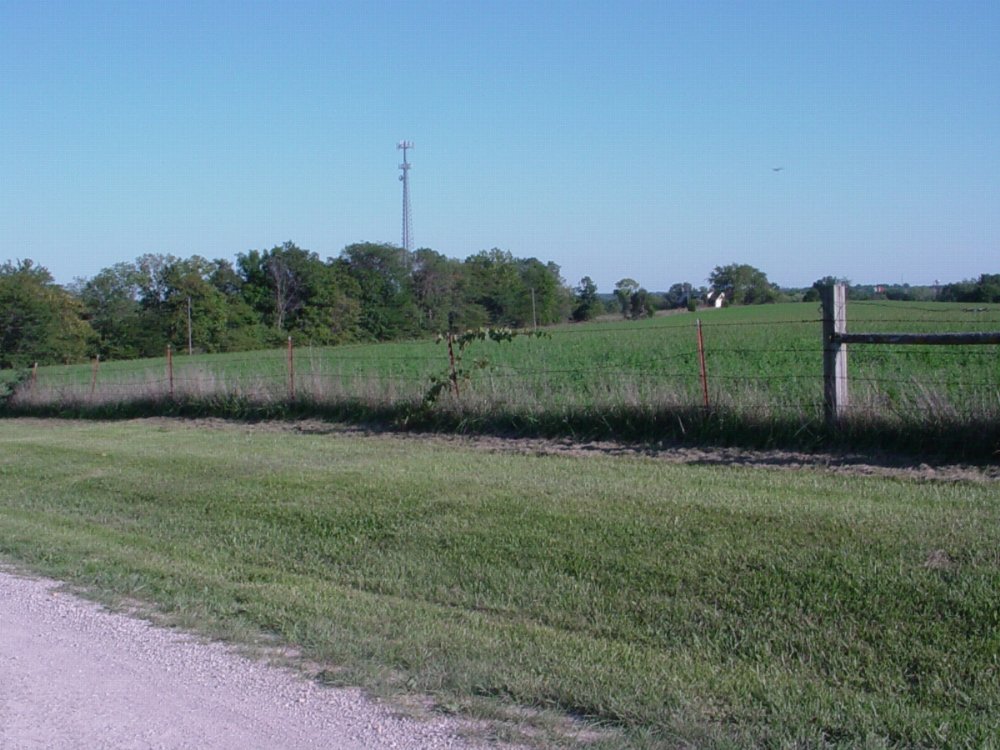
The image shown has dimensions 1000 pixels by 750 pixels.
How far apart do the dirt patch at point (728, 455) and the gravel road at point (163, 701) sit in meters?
6.04

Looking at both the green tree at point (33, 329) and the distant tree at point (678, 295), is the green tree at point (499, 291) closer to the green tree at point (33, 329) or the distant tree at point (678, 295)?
the distant tree at point (678, 295)

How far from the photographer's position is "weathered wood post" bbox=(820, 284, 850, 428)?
435 inches

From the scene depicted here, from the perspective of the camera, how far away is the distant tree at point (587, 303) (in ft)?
281

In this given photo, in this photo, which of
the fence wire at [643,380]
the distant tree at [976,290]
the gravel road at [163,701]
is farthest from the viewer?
the distant tree at [976,290]

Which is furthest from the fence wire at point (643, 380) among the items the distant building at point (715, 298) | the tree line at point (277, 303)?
the distant building at point (715, 298)

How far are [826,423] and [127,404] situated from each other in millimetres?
15632

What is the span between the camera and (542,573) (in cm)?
722

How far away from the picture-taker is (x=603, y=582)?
6.92 metres

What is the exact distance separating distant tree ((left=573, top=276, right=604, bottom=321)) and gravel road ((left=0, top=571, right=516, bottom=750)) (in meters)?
78.7

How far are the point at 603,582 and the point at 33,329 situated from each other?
69.4m

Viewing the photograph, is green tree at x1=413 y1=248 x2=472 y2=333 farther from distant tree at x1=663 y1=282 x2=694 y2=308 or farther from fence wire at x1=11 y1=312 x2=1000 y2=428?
fence wire at x1=11 y1=312 x2=1000 y2=428

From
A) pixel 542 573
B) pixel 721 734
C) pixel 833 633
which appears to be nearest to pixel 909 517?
pixel 833 633

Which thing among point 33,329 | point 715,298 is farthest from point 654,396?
point 715,298

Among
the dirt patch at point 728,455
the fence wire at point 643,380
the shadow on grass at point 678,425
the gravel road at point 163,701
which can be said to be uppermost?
the fence wire at point 643,380
